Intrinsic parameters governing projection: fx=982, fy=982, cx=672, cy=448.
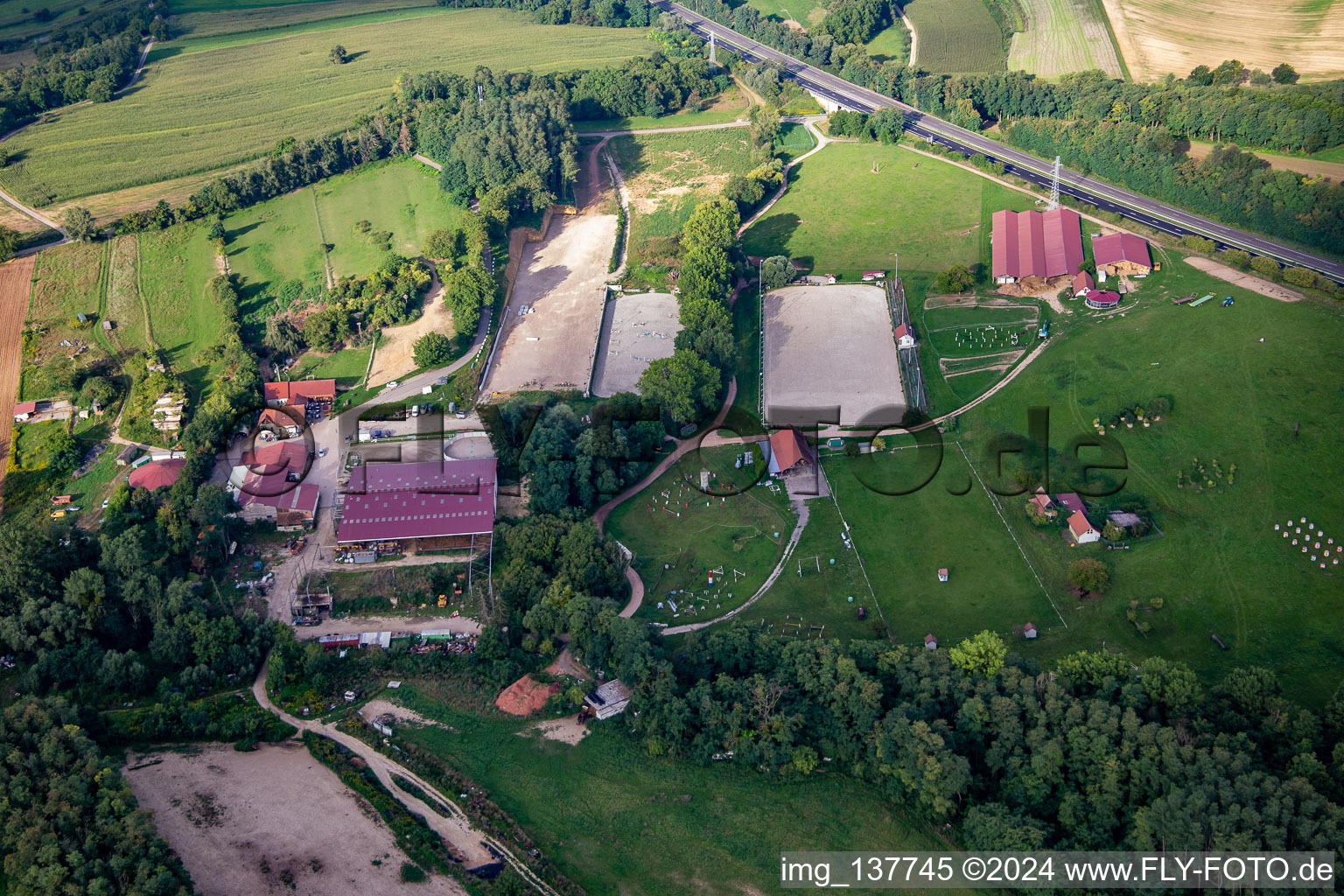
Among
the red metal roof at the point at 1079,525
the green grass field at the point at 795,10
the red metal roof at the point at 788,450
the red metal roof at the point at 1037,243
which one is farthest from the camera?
the green grass field at the point at 795,10

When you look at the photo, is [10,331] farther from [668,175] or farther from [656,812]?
[656,812]

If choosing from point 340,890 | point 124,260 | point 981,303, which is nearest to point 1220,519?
point 981,303

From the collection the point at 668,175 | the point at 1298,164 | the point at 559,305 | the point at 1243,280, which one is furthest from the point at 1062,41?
the point at 559,305

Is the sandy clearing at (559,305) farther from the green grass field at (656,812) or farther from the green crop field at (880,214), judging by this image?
the green grass field at (656,812)

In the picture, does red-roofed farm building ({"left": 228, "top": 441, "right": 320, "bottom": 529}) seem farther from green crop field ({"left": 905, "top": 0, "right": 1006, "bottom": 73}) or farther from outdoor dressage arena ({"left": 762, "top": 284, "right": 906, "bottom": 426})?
green crop field ({"left": 905, "top": 0, "right": 1006, "bottom": 73})

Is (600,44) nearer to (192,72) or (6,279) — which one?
(192,72)

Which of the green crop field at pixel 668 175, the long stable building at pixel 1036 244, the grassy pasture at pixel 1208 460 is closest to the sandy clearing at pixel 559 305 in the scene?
the green crop field at pixel 668 175
